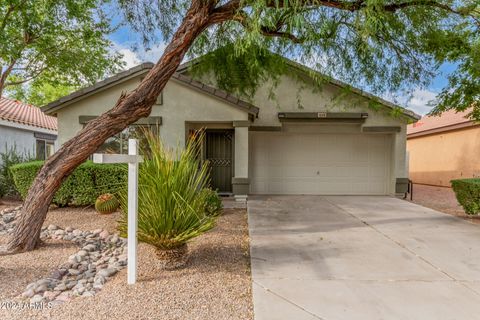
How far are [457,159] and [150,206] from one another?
1774 centimetres

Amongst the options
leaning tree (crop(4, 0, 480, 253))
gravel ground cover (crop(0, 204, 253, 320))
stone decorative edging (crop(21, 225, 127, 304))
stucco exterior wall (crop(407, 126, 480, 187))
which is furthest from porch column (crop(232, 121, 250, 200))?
stucco exterior wall (crop(407, 126, 480, 187))

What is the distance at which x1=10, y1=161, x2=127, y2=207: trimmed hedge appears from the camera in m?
8.41

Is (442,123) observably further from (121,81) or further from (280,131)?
(121,81)

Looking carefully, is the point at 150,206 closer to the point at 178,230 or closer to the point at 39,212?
the point at 178,230

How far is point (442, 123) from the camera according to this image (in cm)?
1772

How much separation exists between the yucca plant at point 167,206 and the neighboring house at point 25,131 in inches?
Answer: 417

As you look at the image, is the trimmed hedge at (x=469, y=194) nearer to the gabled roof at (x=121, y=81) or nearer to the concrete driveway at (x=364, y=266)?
the concrete driveway at (x=364, y=266)

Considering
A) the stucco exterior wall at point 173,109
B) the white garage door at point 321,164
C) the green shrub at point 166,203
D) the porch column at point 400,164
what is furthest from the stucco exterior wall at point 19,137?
the porch column at point 400,164

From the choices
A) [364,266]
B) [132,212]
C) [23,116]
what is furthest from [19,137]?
[364,266]

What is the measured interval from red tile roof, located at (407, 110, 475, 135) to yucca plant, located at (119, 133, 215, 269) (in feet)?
52.3

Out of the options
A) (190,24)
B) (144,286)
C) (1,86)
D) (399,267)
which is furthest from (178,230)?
(1,86)

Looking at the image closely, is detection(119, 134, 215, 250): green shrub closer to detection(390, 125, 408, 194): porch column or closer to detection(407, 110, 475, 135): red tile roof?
detection(390, 125, 408, 194): porch column

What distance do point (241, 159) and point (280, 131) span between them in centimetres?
270

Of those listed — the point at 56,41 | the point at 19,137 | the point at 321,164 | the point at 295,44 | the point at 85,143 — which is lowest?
the point at 321,164
